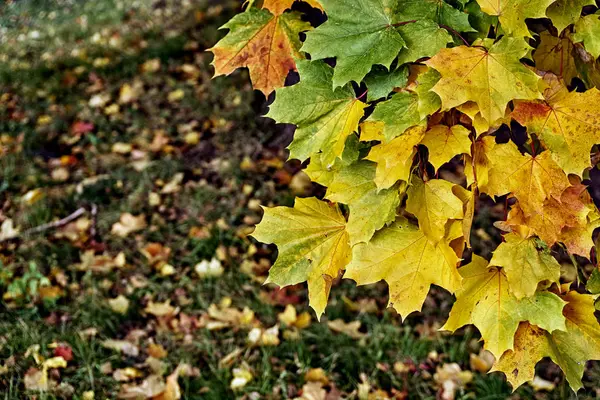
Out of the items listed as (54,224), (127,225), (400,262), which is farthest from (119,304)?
(400,262)

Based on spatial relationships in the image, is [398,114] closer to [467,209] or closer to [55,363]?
[467,209]

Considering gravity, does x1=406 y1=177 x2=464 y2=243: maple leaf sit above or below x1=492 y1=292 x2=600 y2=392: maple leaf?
above

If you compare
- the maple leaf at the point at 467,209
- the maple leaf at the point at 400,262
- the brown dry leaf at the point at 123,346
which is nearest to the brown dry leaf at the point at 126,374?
the brown dry leaf at the point at 123,346

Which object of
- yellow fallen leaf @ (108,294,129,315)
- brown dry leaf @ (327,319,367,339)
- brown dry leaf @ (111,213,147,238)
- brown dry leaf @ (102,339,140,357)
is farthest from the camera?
brown dry leaf @ (111,213,147,238)

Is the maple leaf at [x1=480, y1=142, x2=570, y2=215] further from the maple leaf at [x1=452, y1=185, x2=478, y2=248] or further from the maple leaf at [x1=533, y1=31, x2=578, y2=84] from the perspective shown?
the maple leaf at [x1=533, y1=31, x2=578, y2=84]

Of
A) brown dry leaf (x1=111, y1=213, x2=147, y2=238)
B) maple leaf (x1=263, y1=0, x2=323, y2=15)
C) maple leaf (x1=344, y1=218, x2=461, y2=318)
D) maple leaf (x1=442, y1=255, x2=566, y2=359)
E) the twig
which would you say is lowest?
brown dry leaf (x1=111, y1=213, x2=147, y2=238)

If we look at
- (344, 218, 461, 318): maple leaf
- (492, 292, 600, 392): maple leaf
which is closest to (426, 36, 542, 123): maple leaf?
(344, 218, 461, 318): maple leaf

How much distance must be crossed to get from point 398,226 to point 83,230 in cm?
223

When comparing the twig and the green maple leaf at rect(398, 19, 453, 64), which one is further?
the twig

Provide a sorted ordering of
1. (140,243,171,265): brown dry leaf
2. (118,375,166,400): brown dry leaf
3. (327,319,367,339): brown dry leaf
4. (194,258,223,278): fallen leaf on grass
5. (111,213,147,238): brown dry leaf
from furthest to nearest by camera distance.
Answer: (111,213,147,238): brown dry leaf
(140,243,171,265): brown dry leaf
(194,258,223,278): fallen leaf on grass
(327,319,367,339): brown dry leaf
(118,375,166,400): brown dry leaf

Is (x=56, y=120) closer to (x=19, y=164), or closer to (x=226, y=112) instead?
(x=19, y=164)

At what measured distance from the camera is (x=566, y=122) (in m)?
1.28

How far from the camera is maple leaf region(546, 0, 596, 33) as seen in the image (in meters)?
1.31

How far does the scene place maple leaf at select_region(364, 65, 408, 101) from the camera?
1.31 meters
